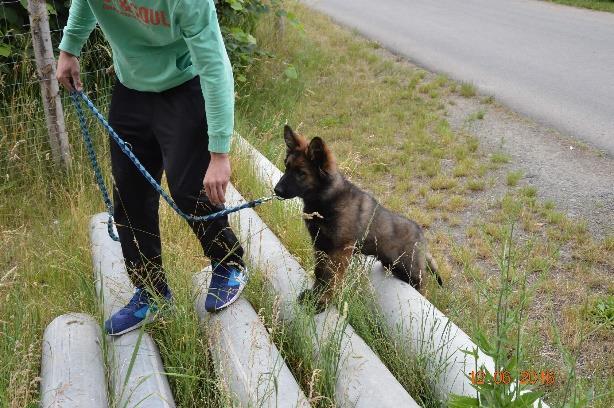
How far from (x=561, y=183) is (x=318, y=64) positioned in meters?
4.75

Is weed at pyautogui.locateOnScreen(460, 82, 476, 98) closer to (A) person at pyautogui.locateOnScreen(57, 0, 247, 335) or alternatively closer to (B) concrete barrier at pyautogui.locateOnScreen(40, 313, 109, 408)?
(A) person at pyautogui.locateOnScreen(57, 0, 247, 335)

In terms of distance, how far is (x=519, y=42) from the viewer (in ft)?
33.3

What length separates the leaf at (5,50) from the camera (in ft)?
16.8

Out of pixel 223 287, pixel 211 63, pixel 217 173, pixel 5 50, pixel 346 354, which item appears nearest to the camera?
pixel 211 63

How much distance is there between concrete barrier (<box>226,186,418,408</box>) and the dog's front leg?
0.08m

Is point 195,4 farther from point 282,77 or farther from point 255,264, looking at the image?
point 282,77

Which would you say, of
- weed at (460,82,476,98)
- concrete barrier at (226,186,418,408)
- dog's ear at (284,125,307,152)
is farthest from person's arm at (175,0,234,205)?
weed at (460,82,476,98)

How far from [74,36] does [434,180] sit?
3.50m

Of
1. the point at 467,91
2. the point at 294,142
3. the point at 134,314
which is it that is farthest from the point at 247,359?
the point at 467,91

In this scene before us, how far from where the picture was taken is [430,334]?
2.87 m

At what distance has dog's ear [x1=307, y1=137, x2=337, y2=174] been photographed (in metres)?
3.44

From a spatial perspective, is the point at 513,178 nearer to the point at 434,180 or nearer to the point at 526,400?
the point at 434,180

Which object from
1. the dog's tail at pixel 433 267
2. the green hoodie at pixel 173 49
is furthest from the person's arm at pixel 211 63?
the dog's tail at pixel 433 267

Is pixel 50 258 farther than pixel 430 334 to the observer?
Yes
